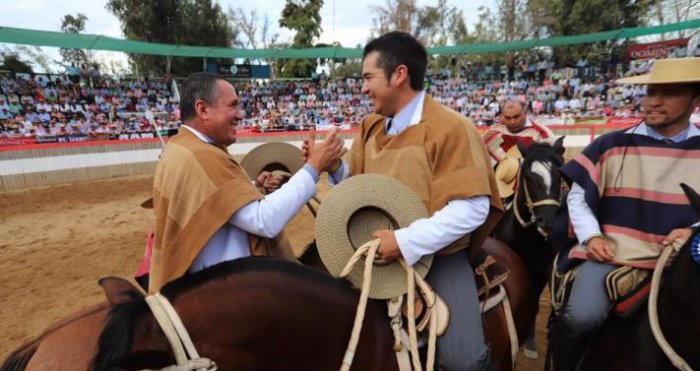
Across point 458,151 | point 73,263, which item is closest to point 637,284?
point 458,151

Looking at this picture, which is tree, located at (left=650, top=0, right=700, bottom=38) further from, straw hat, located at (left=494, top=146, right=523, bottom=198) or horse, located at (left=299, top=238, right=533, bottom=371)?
horse, located at (left=299, top=238, right=533, bottom=371)

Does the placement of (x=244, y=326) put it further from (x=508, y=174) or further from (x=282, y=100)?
(x=282, y=100)

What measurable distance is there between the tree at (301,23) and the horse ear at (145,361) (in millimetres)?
39300

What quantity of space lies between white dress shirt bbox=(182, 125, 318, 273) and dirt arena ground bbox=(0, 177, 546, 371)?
11.4 ft

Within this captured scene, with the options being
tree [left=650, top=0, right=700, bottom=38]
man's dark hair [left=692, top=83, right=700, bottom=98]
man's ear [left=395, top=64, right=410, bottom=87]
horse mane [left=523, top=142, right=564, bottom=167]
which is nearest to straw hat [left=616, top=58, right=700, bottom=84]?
man's dark hair [left=692, top=83, right=700, bottom=98]

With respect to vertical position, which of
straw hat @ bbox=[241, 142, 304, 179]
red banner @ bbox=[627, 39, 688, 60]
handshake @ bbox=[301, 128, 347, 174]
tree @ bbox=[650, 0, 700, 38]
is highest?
tree @ bbox=[650, 0, 700, 38]

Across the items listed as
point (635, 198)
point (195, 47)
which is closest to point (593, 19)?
point (195, 47)

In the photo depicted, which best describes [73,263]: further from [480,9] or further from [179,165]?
[480,9]

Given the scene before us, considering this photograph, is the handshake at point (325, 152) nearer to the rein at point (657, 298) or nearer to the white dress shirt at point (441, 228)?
the white dress shirt at point (441, 228)

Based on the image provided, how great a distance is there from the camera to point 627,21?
111ft

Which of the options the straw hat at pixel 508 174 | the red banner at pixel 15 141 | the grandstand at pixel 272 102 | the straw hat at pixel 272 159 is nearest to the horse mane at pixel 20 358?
the straw hat at pixel 272 159

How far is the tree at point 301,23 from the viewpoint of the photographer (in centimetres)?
3962

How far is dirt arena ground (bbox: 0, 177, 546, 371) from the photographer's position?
531 centimetres

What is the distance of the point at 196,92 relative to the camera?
2102 millimetres
